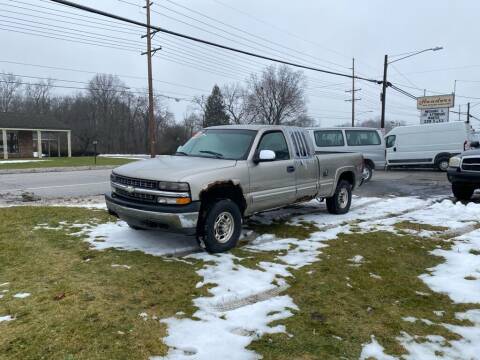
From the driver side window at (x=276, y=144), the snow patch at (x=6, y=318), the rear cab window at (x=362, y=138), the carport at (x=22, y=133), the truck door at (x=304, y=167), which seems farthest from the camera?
the carport at (x=22, y=133)

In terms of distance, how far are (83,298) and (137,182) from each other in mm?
1896

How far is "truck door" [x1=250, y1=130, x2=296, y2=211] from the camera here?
6184 mm

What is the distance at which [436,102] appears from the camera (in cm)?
4597

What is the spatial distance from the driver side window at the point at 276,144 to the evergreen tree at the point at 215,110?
65789mm

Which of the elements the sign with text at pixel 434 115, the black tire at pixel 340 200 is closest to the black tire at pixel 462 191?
the black tire at pixel 340 200

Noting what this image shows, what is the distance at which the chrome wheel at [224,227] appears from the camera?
221 inches

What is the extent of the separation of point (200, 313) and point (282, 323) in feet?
2.51

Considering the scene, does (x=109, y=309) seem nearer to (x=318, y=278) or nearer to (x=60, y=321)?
(x=60, y=321)

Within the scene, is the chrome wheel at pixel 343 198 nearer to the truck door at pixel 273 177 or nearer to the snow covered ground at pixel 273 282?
the snow covered ground at pixel 273 282

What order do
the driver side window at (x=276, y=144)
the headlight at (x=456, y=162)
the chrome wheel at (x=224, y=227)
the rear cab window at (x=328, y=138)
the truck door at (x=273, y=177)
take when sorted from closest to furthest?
the chrome wheel at (x=224, y=227) → the truck door at (x=273, y=177) → the driver side window at (x=276, y=144) → the headlight at (x=456, y=162) → the rear cab window at (x=328, y=138)

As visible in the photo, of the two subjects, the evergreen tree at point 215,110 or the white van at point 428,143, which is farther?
the evergreen tree at point 215,110

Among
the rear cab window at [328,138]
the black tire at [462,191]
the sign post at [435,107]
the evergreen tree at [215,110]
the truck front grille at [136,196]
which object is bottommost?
the black tire at [462,191]

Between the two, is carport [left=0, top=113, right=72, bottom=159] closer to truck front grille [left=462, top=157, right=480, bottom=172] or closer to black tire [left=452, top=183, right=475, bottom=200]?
black tire [left=452, top=183, right=475, bottom=200]

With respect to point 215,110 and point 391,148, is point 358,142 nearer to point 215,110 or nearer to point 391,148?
point 391,148
